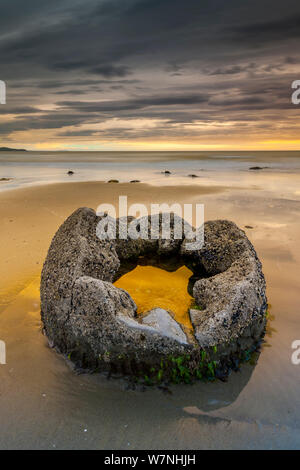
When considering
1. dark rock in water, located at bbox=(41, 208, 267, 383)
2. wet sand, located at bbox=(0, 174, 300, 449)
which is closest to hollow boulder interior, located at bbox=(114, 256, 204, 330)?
dark rock in water, located at bbox=(41, 208, 267, 383)

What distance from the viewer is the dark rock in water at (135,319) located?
11.6 feet

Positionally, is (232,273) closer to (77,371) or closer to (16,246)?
(77,371)

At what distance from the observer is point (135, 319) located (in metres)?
3.93

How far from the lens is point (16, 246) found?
8.79m

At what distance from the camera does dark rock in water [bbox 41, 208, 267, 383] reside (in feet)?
11.6

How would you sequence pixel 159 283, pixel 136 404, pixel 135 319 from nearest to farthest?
pixel 136 404
pixel 135 319
pixel 159 283

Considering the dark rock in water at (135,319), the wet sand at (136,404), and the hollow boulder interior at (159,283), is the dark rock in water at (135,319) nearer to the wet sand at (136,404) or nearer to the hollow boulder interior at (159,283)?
the wet sand at (136,404)

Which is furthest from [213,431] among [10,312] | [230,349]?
[10,312]

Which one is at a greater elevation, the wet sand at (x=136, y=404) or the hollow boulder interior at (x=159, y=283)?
the hollow boulder interior at (x=159, y=283)

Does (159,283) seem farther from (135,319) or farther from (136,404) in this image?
(136,404)

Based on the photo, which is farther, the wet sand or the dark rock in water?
Answer: the dark rock in water

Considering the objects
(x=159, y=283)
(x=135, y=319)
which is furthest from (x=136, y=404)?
(x=159, y=283)

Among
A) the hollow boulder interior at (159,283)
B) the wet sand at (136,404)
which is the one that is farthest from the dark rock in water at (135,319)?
the hollow boulder interior at (159,283)

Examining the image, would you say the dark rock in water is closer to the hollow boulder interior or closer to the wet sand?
the wet sand
